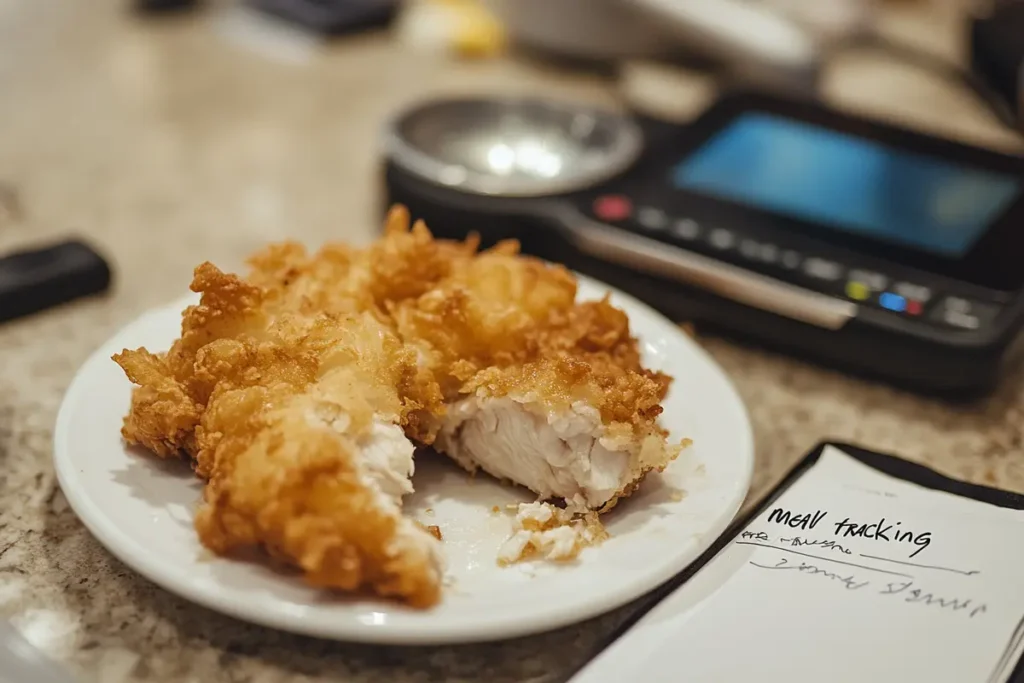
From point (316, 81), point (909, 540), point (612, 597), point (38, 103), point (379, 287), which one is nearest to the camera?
point (612, 597)

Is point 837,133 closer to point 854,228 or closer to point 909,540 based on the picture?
point 854,228

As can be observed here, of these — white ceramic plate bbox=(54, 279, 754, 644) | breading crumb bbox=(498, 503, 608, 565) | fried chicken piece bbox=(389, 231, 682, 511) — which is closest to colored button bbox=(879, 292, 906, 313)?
white ceramic plate bbox=(54, 279, 754, 644)

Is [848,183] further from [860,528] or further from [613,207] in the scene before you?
[860,528]

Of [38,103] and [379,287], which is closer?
[379,287]

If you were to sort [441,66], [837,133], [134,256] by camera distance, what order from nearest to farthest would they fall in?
[134,256], [837,133], [441,66]

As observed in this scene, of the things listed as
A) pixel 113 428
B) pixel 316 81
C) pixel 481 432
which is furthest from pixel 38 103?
pixel 481 432

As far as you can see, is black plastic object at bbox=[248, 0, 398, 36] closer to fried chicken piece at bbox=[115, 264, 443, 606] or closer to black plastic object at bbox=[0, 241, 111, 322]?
black plastic object at bbox=[0, 241, 111, 322]
